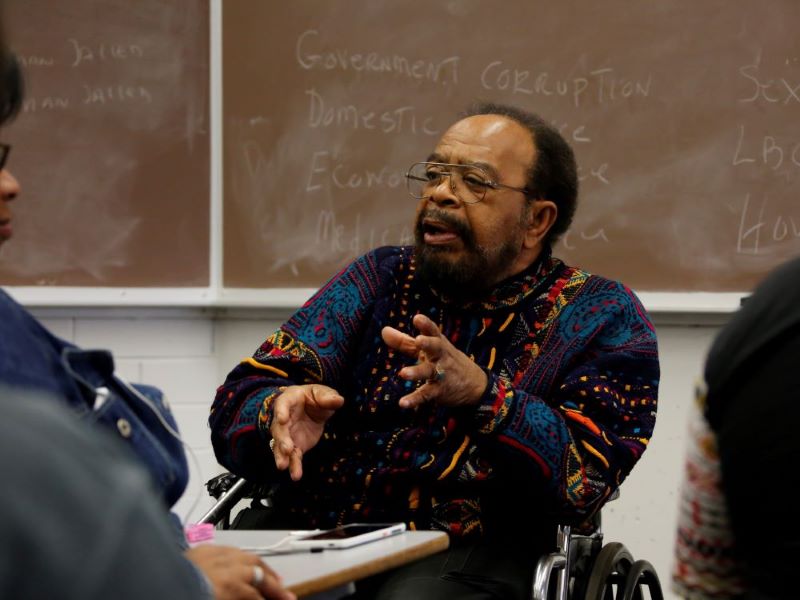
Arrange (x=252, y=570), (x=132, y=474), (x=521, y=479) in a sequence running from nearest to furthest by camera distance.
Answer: (x=132, y=474)
(x=252, y=570)
(x=521, y=479)

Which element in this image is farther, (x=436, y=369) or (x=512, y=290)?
(x=512, y=290)

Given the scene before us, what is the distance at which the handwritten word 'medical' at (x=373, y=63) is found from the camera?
3275 mm

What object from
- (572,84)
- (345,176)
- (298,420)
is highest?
(572,84)

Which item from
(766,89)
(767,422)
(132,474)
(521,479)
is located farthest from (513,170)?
(132,474)

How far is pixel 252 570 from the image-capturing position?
51.1 inches

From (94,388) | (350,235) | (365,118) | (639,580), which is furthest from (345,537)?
(365,118)

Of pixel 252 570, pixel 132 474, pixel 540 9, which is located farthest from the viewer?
pixel 540 9

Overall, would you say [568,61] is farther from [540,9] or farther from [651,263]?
[651,263]

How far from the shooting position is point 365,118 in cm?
329

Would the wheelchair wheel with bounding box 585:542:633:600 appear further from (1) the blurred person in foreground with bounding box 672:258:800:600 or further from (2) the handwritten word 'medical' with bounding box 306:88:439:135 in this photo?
(2) the handwritten word 'medical' with bounding box 306:88:439:135

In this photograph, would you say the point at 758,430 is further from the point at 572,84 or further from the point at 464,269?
the point at 572,84

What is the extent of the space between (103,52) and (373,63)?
31.5 inches

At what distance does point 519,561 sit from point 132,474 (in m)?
1.62

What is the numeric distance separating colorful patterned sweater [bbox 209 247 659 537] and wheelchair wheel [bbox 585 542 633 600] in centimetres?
9
